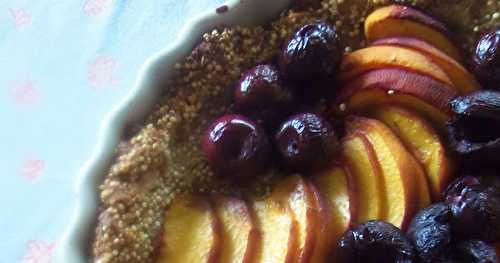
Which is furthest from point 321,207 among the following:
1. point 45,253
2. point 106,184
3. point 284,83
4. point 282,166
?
point 45,253

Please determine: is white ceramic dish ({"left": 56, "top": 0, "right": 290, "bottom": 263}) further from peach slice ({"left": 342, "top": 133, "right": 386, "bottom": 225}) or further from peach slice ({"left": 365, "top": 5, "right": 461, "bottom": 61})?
peach slice ({"left": 342, "top": 133, "right": 386, "bottom": 225})

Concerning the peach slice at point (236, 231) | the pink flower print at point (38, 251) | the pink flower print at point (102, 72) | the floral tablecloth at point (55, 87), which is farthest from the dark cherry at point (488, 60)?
the pink flower print at point (38, 251)

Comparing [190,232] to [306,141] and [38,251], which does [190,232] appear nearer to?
[306,141]

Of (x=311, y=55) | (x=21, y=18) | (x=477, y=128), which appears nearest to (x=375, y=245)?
(x=477, y=128)

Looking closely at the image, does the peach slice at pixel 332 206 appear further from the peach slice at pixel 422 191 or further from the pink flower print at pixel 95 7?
the pink flower print at pixel 95 7

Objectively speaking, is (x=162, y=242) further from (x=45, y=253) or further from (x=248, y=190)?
(x=45, y=253)

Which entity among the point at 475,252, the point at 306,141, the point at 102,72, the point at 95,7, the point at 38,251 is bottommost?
the point at 475,252
